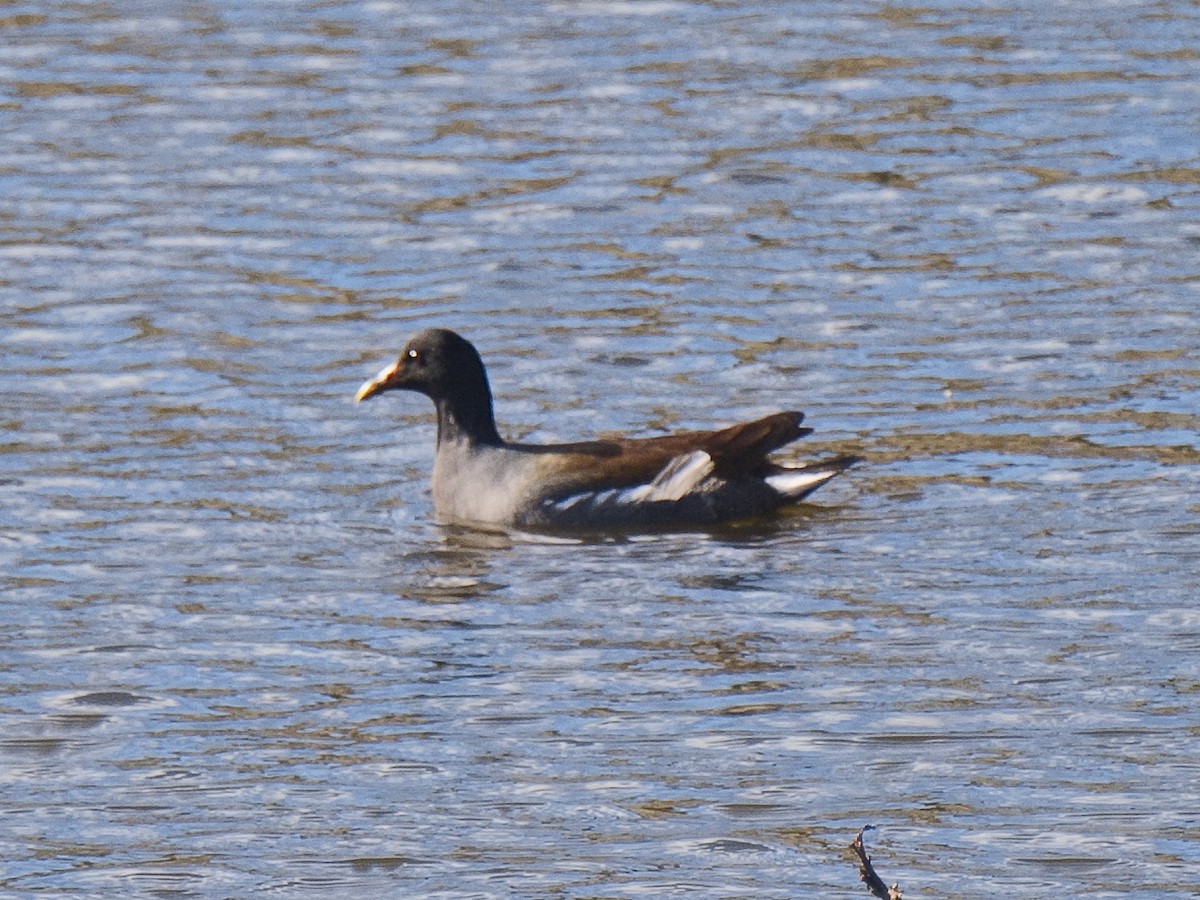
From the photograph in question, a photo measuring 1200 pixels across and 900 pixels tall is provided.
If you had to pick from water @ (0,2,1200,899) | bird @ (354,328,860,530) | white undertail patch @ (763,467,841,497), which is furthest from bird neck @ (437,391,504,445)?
white undertail patch @ (763,467,841,497)

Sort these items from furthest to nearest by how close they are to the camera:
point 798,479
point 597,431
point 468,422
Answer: point 597,431 < point 468,422 < point 798,479

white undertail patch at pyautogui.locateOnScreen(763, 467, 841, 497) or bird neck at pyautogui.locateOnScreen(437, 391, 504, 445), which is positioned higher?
bird neck at pyautogui.locateOnScreen(437, 391, 504, 445)

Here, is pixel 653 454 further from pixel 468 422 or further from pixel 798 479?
→ pixel 468 422

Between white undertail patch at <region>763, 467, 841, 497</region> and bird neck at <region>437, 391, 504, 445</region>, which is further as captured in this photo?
bird neck at <region>437, 391, 504, 445</region>

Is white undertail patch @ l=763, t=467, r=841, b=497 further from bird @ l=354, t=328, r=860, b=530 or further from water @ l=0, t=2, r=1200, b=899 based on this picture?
water @ l=0, t=2, r=1200, b=899

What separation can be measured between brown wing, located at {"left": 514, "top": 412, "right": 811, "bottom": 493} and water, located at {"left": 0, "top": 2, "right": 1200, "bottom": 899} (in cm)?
31

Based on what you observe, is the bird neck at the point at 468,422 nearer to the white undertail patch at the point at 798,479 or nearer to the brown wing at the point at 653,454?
the brown wing at the point at 653,454

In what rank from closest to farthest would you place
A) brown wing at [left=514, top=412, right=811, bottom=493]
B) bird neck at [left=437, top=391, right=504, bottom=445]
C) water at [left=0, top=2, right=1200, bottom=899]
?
water at [left=0, top=2, right=1200, bottom=899]
brown wing at [left=514, top=412, right=811, bottom=493]
bird neck at [left=437, top=391, right=504, bottom=445]

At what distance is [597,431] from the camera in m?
13.1

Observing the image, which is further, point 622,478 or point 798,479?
point 798,479

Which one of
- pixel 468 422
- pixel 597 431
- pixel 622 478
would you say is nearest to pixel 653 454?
pixel 622 478

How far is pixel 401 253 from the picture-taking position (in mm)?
15828

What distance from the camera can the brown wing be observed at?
38.5 feet

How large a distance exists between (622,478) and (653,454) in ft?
0.55
